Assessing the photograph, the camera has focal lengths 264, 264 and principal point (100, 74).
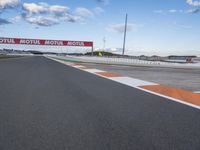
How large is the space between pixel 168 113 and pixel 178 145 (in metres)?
1.83

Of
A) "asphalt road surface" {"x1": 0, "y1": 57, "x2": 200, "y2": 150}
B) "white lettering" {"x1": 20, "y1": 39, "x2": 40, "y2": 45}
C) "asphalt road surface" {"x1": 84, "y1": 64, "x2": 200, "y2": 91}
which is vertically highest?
"white lettering" {"x1": 20, "y1": 39, "x2": 40, "y2": 45}

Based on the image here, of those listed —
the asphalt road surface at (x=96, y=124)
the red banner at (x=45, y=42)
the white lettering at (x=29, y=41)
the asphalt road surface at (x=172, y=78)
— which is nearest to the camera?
the asphalt road surface at (x=96, y=124)

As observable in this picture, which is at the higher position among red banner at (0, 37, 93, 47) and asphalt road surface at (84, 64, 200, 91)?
red banner at (0, 37, 93, 47)

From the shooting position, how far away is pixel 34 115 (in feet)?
16.0

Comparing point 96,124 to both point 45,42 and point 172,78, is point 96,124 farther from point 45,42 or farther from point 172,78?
point 45,42

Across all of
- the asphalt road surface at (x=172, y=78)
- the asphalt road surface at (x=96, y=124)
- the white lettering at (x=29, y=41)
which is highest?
the white lettering at (x=29, y=41)

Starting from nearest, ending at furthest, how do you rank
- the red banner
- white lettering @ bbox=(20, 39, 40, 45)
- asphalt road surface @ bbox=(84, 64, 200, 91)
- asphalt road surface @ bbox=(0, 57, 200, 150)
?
asphalt road surface @ bbox=(0, 57, 200, 150), asphalt road surface @ bbox=(84, 64, 200, 91), the red banner, white lettering @ bbox=(20, 39, 40, 45)

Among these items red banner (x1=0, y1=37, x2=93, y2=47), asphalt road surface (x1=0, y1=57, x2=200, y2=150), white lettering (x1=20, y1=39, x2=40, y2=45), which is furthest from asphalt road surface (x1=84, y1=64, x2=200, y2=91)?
white lettering (x1=20, y1=39, x2=40, y2=45)

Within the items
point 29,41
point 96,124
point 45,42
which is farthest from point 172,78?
point 29,41

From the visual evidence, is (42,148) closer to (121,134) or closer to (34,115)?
(121,134)

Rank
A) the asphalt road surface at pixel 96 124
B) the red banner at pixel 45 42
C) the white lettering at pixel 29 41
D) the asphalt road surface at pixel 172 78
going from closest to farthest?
the asphalt road surface at pixel 96 124, the asphalt road surface at pixel 172 78, the red banner at pixel 45 42, the white lettering at pixel 29 41

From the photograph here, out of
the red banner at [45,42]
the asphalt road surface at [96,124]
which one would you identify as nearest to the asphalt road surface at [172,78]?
the asphalt road surface at [96,124]

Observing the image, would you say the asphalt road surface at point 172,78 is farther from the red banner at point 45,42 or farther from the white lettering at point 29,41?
→ the white lettering at point 29,41

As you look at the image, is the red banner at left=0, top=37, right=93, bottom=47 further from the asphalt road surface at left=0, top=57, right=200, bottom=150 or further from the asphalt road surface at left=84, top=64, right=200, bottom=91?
the asphalt road surface at left=0, top=57, right=200, bottom=150
